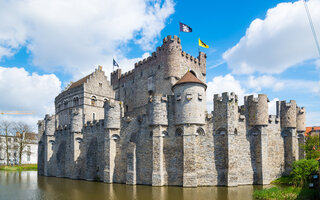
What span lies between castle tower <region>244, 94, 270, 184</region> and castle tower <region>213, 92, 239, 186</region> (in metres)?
1.85

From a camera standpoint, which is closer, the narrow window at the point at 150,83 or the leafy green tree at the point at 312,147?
the leafy green tree at the point at 312,147

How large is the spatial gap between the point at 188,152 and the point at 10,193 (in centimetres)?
1751

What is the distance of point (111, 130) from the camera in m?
30.7

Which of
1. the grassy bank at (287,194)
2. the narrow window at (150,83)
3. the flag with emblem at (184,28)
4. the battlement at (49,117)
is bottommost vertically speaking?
the grassy bank at (287,194)

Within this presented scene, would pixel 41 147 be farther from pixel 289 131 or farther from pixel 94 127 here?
pixel 289 131

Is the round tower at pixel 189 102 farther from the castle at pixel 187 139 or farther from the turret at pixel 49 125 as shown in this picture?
the turret at pixel 49 125

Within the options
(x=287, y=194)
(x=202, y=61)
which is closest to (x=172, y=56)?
(x=202, y=61)

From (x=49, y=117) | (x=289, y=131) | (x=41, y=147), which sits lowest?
(x=41, y=147)

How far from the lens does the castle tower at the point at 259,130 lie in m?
26.3

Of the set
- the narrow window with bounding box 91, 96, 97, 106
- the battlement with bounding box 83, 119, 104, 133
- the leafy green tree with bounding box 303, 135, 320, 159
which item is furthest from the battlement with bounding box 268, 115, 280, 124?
the narrow window with bounding box 91, 96, 97, 106

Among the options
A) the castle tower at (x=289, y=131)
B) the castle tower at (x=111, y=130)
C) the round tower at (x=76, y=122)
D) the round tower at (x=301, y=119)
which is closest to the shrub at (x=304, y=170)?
the castle tower at (x=289, y=131)

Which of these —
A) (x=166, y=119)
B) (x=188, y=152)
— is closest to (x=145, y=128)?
(x=166, y=119)

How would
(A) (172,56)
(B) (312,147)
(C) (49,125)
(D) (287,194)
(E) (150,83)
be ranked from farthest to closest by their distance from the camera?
(C) (49,125), (E) (150,83), (A) (172,56), (B) (312,147), (D) (287,194)

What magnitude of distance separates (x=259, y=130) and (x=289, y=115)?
4.97 metres
